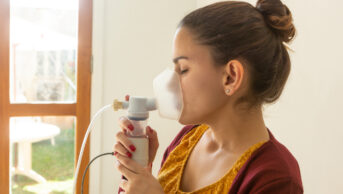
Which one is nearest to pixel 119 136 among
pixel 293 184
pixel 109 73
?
pixel 293 184

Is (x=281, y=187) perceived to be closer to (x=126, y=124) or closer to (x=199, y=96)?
(x=199, y=96)

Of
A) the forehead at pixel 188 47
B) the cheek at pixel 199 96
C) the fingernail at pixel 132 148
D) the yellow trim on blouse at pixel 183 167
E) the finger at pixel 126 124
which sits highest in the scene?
the forehead at pixel 188 47

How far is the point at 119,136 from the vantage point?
885mm

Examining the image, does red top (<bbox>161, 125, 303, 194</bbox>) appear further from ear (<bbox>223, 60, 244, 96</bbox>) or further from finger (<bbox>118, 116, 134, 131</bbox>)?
finger (<bbox>118, 116, 134, 131</bbox>)

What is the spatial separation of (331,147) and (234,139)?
1.15ft

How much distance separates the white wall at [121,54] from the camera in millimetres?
2113

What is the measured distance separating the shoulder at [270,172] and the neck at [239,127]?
2.2 inches

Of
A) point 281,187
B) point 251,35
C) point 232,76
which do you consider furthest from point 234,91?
point 281,187

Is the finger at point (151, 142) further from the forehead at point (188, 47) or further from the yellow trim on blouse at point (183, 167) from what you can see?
the forehead at point (188, 47)

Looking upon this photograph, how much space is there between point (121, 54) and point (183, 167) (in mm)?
1301

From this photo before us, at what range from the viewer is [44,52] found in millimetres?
2139

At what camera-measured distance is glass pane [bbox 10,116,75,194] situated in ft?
6.93

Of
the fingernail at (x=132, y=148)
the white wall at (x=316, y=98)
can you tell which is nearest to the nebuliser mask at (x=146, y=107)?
the fingernail at (x=132, y=148)

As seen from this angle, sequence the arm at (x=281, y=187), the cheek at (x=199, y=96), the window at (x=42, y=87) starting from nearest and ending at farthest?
the arm at (x=281, y=187), the cheek at (x=199, y=96), the window at (x=42, y=87)
